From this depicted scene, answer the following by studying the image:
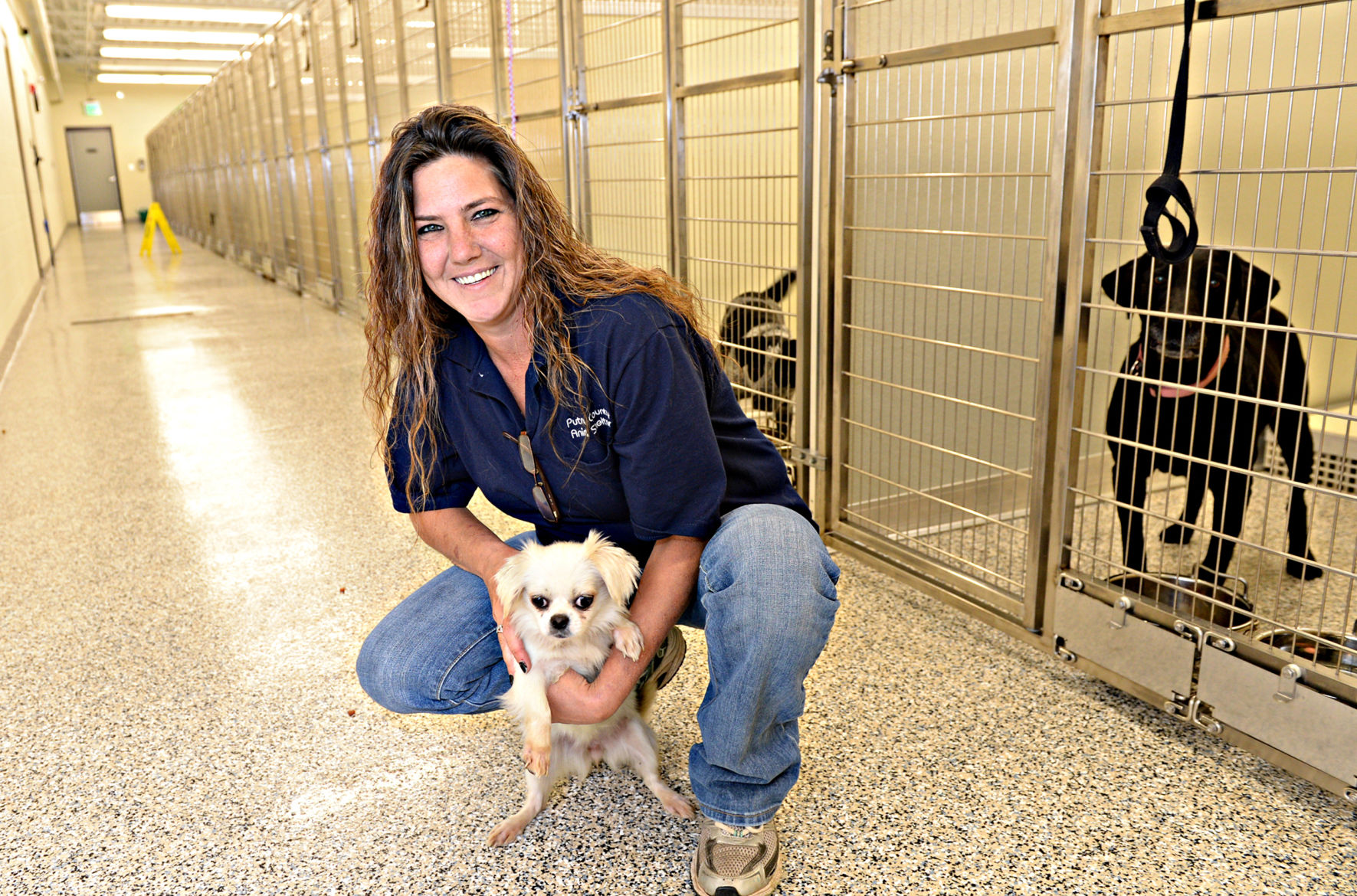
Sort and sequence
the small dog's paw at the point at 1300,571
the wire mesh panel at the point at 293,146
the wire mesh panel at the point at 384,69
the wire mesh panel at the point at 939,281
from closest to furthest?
the wire mesh panel at the point at 939,281 → the small dog's paw at the point at 1300,571 → the wire mesh panel at the point at 384,69 → the wire mesh panel at the point at 293,146

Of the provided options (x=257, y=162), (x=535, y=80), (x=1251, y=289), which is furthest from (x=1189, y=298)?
(x=257, y=162)

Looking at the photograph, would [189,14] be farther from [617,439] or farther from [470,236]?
[617,439]

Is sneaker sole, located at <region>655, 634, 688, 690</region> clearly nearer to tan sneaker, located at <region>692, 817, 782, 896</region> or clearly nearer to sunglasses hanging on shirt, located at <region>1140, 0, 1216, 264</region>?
tan sneaker, located at <region>692, 817, 782, 896</region>

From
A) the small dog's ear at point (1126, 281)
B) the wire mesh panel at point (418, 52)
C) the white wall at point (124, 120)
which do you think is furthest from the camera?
the white wall at point (124, 120)

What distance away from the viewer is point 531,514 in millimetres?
1678

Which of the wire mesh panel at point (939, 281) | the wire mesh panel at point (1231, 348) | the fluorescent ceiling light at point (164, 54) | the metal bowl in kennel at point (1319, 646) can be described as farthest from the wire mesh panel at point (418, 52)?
the fluorescent ceiling light at point (164, 54)

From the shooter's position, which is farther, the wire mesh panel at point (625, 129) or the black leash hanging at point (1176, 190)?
the wire mesh panel at point (625, 129)

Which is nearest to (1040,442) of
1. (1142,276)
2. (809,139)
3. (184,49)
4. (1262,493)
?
(1142,276)

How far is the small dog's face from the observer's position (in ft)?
4.62

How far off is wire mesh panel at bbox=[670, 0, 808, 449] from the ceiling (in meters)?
13.2

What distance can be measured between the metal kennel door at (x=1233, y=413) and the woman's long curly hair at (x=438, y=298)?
37.3 inches

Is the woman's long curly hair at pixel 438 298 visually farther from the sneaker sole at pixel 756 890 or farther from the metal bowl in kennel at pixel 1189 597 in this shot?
the metal bowl in kennel at pixel 1189 597

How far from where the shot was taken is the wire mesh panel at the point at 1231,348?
1758 mm

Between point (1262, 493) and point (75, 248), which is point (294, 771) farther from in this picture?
point (75, 248)
